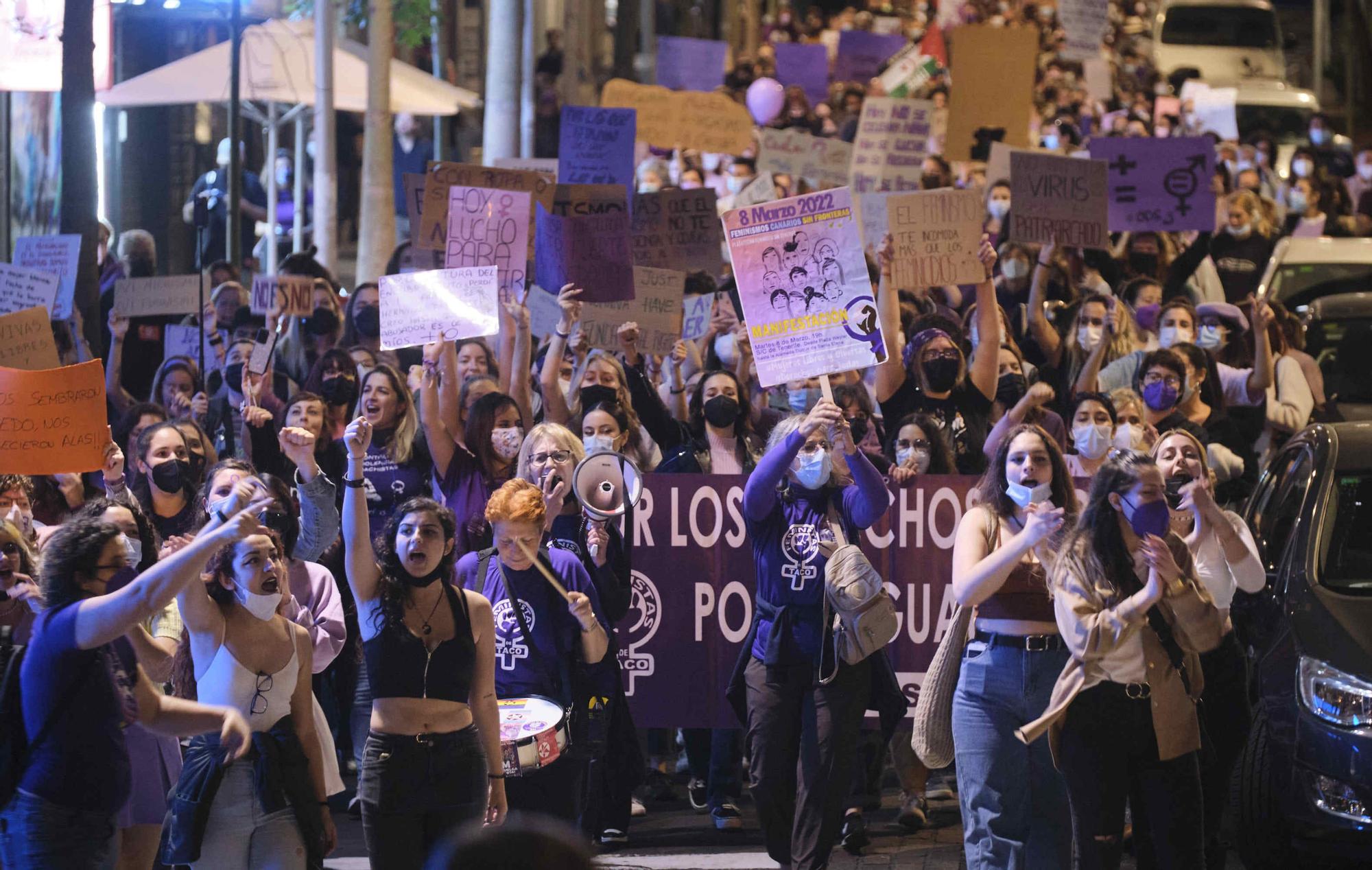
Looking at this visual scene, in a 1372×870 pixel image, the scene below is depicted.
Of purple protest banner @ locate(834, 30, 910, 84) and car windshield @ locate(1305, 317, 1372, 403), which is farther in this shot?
purple protest banner @ locate(834, 30, 910, 84)

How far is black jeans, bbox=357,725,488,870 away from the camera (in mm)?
6059

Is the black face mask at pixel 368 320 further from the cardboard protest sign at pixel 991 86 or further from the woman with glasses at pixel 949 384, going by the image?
the cardboard protest sign at pixel 991 86

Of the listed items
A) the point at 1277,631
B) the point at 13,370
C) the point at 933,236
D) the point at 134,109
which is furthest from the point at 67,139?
the point at 134,109

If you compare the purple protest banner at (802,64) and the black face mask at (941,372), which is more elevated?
the purple protest banner at (802,64)

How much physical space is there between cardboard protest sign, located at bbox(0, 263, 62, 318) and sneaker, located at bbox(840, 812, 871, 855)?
15.8 feet

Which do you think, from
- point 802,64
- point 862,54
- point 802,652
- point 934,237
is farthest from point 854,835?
point 862,54

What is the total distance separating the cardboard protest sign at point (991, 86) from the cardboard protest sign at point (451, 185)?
17.2ft

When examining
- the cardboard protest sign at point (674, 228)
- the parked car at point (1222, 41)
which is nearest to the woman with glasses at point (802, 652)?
the cardboard protest sign at point (674, 228)

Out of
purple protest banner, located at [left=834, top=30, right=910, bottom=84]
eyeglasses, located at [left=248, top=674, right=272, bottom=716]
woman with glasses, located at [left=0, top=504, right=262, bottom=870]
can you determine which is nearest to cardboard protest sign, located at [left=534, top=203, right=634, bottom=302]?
eyeglasses, located at [left=248, top=674, right=272, bottom=716]

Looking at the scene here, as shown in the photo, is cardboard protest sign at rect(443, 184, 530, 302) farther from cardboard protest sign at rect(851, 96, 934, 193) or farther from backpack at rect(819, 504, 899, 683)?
cardboard protest sign at rect(851, 96, 934, 193)

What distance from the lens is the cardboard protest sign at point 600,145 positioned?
42.4ft

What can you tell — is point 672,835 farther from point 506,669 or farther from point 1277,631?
point 1277,631

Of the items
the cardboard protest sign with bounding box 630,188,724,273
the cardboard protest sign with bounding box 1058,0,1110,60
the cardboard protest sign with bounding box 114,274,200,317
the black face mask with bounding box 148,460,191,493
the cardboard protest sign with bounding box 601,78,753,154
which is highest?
the cardboard protest sign with bounding box 1058,0,1110,60

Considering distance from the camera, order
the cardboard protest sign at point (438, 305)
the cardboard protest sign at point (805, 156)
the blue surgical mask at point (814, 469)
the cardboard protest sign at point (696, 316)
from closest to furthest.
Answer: the blue surgical mask at point (814, 469)
the cardboard protest sign at point (438, 305)
the cardboard protest sign at point (696, 316)
the cardboard protest sign at point (805, 156)
